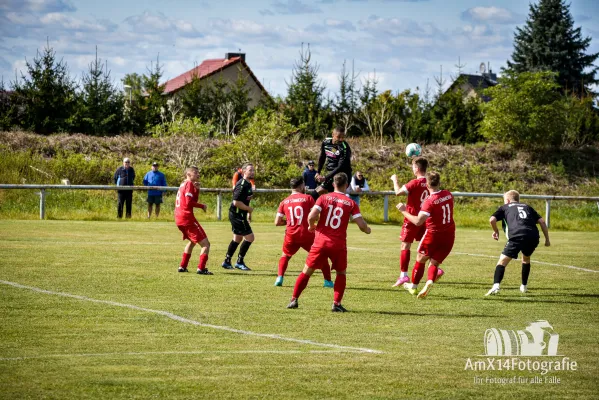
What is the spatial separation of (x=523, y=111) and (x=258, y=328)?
3671 centimetres

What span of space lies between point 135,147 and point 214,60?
30051 mm

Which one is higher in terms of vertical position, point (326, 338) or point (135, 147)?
point (135, 147)

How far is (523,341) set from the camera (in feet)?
29.6

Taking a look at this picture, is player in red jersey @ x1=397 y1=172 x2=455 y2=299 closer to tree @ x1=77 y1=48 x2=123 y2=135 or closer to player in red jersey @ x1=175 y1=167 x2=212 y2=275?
player in red jersey @ x1=175 y1=167 x2=212 y2=275

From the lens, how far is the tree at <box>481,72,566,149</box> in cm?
4275

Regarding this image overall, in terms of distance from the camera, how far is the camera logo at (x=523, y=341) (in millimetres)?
8469

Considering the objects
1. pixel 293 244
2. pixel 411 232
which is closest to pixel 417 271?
pixel 411 232

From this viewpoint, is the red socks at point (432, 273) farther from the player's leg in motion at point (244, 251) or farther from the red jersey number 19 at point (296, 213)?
the player's leg in motion at point (244, 251)

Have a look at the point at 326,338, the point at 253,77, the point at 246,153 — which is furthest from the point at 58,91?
the point at 326,338

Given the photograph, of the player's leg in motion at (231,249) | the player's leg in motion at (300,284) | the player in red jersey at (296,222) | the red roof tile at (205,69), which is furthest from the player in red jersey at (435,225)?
the red roof tile at (205,69)

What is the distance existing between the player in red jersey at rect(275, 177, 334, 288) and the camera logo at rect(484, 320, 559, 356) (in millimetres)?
3843

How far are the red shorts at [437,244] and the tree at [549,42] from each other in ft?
185

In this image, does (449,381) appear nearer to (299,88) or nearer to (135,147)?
(135,147)

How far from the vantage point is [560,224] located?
29.4 meters
